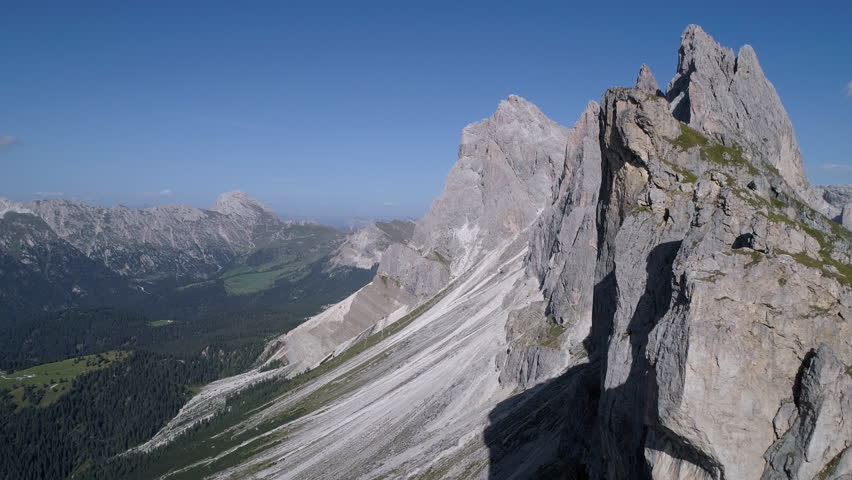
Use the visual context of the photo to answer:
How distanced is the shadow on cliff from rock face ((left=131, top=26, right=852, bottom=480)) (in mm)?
192

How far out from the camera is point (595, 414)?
4091 centimetres

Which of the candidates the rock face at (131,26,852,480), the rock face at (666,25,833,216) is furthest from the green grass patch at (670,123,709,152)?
the rock face at (666,25,833,216)

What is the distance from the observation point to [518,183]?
18738 cm

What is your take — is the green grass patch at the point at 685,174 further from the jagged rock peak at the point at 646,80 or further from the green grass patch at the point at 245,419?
the green grass patch at the point at 245,419

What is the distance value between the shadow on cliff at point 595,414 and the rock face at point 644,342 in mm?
192

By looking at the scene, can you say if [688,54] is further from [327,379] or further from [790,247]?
[327,379]

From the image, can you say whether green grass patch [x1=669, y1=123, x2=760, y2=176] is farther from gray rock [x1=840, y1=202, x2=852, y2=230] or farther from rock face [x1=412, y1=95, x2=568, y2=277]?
rock face [x1=412, y1=95, x2=568, y2=277]

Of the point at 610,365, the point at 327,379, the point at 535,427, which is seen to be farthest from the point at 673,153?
the point at 327,379

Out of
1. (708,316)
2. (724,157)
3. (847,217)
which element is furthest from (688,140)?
(847,217)

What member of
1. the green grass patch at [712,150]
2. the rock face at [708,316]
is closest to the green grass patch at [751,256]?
the rock face at [708,316]

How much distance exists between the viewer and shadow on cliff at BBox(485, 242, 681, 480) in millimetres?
27969

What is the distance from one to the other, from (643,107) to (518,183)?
499ft

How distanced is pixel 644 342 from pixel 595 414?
15.0 meters

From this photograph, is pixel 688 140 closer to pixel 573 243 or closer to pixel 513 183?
pixel 573 243
